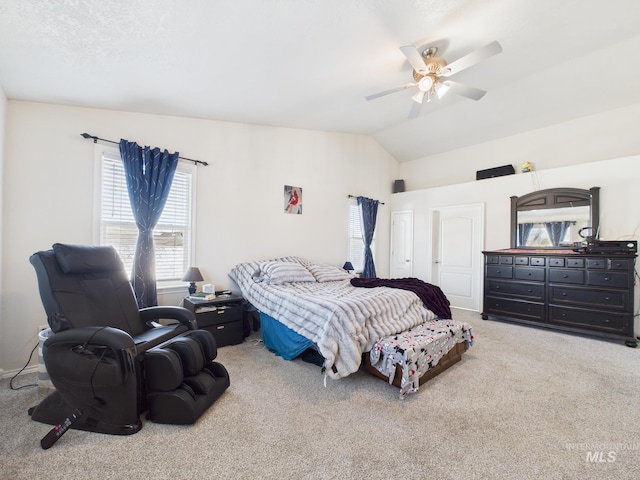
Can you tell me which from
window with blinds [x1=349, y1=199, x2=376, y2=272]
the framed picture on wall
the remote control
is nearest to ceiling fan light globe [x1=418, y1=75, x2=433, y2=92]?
the framed picture on wall

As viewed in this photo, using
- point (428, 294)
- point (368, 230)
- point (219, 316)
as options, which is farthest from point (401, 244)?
point (219, 316)

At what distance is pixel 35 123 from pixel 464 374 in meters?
4.71

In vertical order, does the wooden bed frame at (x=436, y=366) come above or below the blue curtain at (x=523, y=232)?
below

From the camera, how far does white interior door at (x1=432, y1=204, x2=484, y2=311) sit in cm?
493

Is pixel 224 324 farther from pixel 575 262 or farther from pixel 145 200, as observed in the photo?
pixel 575 262

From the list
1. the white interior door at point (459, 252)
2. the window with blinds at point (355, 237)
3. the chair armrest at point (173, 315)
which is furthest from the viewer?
the window with blinds at point (355, 237)

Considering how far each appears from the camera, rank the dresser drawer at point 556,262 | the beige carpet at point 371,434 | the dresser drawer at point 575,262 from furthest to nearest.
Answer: the dresser drawer at point 556,262 < the dresser drawer at point 575,262 < the beige carpet at point 371,434

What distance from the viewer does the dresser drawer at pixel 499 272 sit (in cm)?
421

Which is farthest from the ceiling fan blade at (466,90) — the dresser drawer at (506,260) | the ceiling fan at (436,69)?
the dresser drawer at (506,260)

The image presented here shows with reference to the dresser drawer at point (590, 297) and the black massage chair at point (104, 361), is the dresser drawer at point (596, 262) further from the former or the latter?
the black massage chair at point (104, 361)

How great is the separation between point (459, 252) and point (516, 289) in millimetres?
1188

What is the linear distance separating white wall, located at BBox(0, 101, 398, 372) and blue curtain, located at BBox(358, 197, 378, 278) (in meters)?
0.30

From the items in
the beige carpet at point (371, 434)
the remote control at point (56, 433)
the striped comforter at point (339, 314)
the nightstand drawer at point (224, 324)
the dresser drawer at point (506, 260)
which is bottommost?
the beige carpet at point (371, 434)

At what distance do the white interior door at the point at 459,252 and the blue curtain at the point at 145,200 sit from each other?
468 centimetres
